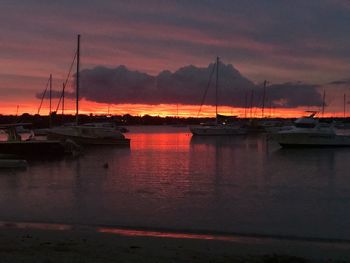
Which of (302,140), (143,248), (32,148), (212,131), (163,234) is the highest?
(212,131)

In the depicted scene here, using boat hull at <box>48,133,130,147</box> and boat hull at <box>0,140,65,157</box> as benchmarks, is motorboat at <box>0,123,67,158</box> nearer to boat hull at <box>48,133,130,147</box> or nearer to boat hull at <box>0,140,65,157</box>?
boat hull at <box>0,140,65,157</box>

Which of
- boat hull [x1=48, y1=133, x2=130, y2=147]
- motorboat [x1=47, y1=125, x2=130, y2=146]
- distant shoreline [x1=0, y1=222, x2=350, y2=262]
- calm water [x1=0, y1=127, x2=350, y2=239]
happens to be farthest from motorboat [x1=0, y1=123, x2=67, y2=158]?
distant shoreline [x1=0, y1=222, x2=350, y2=262]

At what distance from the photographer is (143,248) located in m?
9.05

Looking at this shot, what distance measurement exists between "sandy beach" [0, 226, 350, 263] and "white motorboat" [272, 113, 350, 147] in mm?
35982

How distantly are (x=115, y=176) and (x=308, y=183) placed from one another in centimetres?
887

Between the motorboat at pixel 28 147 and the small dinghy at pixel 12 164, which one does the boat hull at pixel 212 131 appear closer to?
the motorboat at pixel 28 147

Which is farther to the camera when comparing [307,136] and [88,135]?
[88,135]

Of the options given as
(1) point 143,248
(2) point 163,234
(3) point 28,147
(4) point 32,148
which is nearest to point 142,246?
(1) point 143,248

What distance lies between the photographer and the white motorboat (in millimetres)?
45156

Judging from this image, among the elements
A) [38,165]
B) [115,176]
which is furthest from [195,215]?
[38,165]

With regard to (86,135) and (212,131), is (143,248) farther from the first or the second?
(212,131)

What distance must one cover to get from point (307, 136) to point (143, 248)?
38.5 metres

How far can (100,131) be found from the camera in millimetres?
48562

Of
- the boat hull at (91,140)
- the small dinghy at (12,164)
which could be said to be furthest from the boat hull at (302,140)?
the small dinghy at (12,164)
